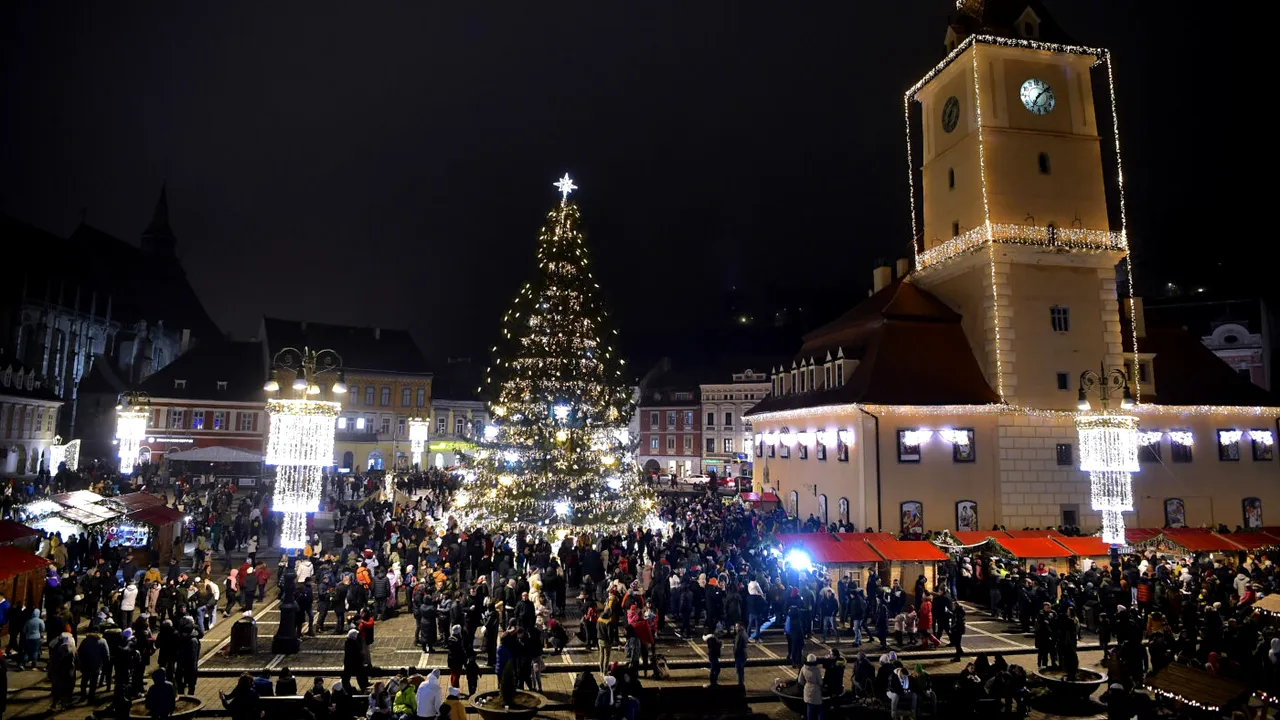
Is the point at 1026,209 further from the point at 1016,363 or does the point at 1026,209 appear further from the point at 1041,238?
the point at 1016,363

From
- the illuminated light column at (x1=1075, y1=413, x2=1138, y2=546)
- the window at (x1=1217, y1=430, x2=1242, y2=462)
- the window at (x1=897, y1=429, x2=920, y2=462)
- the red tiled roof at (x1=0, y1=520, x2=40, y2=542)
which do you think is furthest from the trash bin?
the window at (x1=1217, y1=430, x2=1242, y2=462)

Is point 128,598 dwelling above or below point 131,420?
below

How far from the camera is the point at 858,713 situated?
12.5m

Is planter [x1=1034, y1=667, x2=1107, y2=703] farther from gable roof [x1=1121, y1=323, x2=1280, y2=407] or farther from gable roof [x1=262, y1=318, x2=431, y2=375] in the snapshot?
gable roof [x1=262, y1=318, x2=431, y2=375]

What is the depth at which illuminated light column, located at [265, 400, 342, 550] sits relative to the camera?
71.2 feet

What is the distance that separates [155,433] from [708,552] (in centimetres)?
5267

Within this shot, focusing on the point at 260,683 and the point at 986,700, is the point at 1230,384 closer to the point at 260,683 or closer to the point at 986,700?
the point at 986,700

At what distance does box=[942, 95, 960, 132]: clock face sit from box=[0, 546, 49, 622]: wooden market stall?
119ft

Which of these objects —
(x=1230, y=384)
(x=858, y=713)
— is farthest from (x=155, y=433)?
(x=1230, y=384)

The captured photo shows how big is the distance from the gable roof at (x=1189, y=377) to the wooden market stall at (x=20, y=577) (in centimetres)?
3848

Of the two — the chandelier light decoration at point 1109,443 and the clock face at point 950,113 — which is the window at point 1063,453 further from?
the clock face at point 950,113

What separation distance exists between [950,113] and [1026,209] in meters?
6.02

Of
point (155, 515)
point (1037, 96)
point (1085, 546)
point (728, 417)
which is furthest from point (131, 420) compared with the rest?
point (728, 417)

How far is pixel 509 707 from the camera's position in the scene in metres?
12.6
